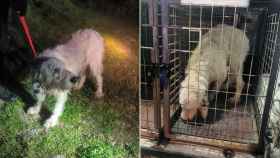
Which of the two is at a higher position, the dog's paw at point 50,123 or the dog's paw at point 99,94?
the dog's paw at point 99,94

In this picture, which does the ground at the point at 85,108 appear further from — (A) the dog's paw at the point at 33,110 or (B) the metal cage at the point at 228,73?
(B) the metal cage at the point at 228,73

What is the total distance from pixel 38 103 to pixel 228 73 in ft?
4.93

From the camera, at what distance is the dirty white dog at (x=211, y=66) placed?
231 cm

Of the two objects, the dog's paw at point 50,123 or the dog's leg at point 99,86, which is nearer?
the dog's leg at point 99,86

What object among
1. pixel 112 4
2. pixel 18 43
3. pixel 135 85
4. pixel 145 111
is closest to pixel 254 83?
pixel 145 111

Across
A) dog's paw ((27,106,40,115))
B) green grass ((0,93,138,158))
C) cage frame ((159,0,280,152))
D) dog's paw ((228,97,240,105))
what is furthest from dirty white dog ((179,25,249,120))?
dog's paw ((27,106,40,115))

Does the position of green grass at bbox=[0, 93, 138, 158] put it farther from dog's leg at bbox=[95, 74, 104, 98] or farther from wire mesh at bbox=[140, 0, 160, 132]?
wire mesh at bbox=[140, 0, 160, 132]

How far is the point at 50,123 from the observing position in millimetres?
1647

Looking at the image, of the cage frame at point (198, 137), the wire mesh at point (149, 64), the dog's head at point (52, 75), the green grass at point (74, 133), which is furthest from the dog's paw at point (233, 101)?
the dog's head at point (52, 75)

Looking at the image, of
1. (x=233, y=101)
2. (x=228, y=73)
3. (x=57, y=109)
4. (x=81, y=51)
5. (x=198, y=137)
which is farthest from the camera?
(x=233, y=101)

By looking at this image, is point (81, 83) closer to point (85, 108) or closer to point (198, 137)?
point (85, 108)

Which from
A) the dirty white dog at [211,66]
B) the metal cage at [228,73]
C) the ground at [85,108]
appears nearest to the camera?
the ground at [85,108]

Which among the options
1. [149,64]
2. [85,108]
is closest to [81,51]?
[85,108]

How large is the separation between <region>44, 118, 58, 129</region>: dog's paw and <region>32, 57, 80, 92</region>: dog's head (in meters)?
0.18
